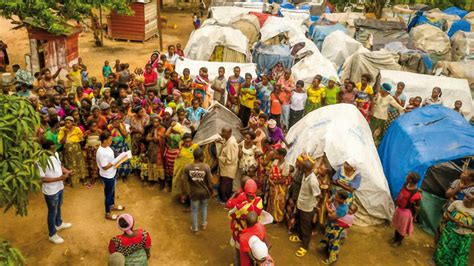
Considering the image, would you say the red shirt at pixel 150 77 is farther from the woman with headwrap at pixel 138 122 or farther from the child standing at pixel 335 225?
the child standing at pixel 335 225

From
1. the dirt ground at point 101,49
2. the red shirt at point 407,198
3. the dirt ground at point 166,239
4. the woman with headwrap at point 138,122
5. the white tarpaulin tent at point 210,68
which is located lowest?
the dirt ground at point 166,239

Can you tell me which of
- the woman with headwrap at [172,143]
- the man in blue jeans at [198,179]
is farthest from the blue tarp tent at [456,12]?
the man in blue jeans at [198,179]

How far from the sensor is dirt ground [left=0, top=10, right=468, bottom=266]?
634 centimetres

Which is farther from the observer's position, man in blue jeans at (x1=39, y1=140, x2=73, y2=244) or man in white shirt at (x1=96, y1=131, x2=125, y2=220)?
man in white shirt at (x1=96, y1=131, x2=125, y2=220)

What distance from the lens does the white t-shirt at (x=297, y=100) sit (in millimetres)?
9422

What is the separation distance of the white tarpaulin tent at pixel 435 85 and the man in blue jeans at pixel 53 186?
824cm

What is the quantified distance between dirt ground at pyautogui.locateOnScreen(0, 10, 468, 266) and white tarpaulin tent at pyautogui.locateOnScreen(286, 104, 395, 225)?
0.38 meters

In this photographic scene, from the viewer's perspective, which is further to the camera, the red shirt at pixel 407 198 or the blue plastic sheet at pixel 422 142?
the blue plastic sheet at pixel 422 142

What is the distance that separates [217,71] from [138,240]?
6.86m

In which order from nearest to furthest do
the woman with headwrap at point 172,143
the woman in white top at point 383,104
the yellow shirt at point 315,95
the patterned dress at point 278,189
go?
1. the patterned dress at point 278,189
2. the woman with headwrap at point 172,143
3. the woman in white top at point 383,104
4. the yellow shirt at point 315,95

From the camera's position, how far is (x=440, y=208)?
7.04m

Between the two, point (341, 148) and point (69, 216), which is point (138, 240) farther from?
point (341, 148)

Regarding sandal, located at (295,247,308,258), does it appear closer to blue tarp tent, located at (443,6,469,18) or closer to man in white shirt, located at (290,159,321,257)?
man in white shirt, located at (290,159,321,257)

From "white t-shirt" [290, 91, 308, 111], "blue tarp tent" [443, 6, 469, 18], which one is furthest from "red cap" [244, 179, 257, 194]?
"blue tarp tent" [443, 6, 469, 18]
